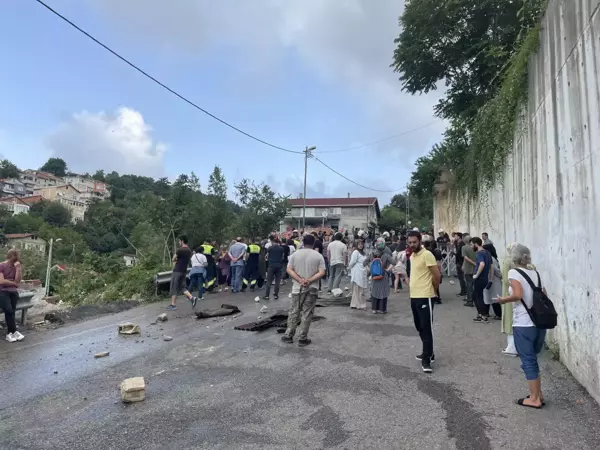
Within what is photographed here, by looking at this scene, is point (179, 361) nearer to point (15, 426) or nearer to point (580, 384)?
point (15, 426)

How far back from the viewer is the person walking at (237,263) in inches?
523

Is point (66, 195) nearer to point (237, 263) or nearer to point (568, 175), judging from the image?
point (237, 263)

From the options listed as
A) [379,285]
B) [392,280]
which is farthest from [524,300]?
[392,280]

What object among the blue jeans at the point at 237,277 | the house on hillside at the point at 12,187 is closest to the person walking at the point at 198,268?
the blue jeans at the point at 237,277

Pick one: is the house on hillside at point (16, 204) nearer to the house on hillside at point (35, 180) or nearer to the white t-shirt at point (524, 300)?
the house on hillside at point (35, 180)

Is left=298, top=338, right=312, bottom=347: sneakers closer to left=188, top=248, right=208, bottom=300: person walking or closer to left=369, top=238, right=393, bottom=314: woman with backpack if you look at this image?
left=369, top=238, right=393, bottom=314: woman with backpack

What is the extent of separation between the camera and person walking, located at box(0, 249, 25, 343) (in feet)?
24.7

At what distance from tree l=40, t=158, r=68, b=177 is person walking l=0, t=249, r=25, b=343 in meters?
176

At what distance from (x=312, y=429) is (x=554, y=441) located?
2.08m

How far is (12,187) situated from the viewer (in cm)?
12838

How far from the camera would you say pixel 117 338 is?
311 inches

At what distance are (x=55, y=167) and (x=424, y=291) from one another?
185 m

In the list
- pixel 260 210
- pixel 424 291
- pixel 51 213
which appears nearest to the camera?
pixel 424 291

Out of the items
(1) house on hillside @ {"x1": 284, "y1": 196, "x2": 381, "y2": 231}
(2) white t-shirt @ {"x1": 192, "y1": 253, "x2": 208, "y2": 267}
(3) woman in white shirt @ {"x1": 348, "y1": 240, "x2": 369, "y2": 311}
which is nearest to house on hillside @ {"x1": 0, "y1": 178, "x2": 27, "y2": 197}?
(1) house on hillside @ {"x1": 284, "y1": 196, "x2": 381, "y2": 231}
